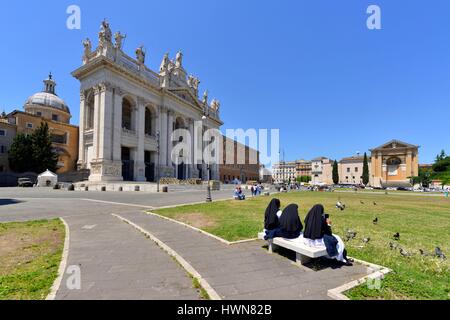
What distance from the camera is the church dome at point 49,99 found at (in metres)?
51.4

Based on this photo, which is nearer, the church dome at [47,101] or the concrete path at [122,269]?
the concrete path at [122,269]

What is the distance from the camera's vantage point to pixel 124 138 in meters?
38.8

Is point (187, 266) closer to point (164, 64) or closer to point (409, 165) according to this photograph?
point (164, 64)

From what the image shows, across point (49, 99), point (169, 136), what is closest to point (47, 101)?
point (49, 99)

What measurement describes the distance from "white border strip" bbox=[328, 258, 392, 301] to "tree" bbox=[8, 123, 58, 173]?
48.0 m

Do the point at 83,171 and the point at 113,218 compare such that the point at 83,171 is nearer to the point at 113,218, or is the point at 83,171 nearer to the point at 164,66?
the point at 164,66

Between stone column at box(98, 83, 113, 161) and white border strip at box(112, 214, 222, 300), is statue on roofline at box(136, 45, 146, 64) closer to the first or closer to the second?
stone column at box(98, 83, 113, 161)

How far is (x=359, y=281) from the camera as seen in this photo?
3.75 metres

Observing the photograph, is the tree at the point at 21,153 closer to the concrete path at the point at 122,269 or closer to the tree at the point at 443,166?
the concrete path at the point at 122,269

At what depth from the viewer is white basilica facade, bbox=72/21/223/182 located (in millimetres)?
35344

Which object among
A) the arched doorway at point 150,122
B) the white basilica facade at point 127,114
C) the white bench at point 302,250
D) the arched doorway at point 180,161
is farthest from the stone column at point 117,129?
the white bench at point 302,250
